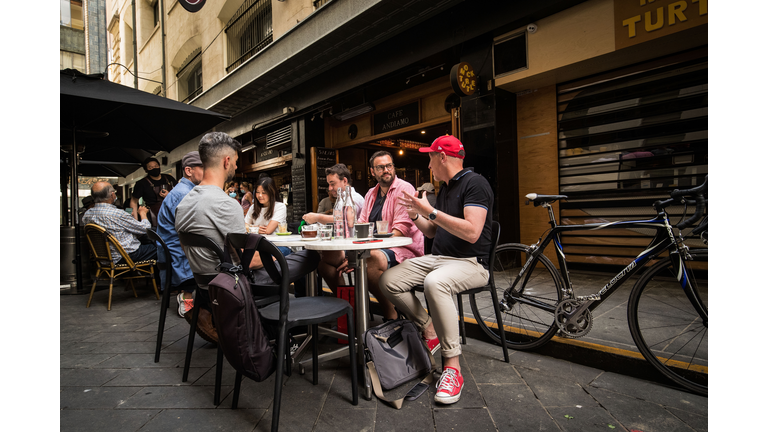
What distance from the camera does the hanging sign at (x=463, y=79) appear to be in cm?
493

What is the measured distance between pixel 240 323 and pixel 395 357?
920 millimetres

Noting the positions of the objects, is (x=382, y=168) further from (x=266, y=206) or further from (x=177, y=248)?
(x=177, y=248)

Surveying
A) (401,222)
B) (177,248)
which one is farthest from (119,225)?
(401,222)

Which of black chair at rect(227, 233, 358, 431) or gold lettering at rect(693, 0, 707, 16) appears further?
gold lettering at rect(693, 0, 707, 16)

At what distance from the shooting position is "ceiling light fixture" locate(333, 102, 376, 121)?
742 centimetres

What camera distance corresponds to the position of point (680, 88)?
4246mm

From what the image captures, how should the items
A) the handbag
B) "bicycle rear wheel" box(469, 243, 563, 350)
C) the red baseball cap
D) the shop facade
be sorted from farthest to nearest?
the shop facade, "bicycle rear wheel" box(469, 243, 563, 350), the red baseball cap, the handbag

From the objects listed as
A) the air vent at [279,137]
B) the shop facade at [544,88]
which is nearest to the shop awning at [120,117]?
the shop facade at [544,88]

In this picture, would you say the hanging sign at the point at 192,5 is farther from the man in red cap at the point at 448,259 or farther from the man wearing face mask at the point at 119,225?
the man in red cap at the point at 448,259

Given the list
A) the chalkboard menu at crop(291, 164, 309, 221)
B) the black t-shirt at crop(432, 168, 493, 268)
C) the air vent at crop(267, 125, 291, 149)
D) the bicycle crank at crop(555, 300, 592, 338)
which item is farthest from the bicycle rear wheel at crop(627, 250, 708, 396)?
the air vent at crop(267, 125, 291, 149)

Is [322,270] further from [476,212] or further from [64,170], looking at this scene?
[64,170]

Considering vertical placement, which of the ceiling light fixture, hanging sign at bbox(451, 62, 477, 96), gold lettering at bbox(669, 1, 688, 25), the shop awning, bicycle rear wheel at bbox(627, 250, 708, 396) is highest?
the ceiling light fixture

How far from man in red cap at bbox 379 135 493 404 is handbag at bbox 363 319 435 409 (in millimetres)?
146

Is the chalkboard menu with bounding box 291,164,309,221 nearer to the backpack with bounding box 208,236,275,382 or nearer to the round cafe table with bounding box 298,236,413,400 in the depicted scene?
the round cafe table with bounding box 298,236,413,400
